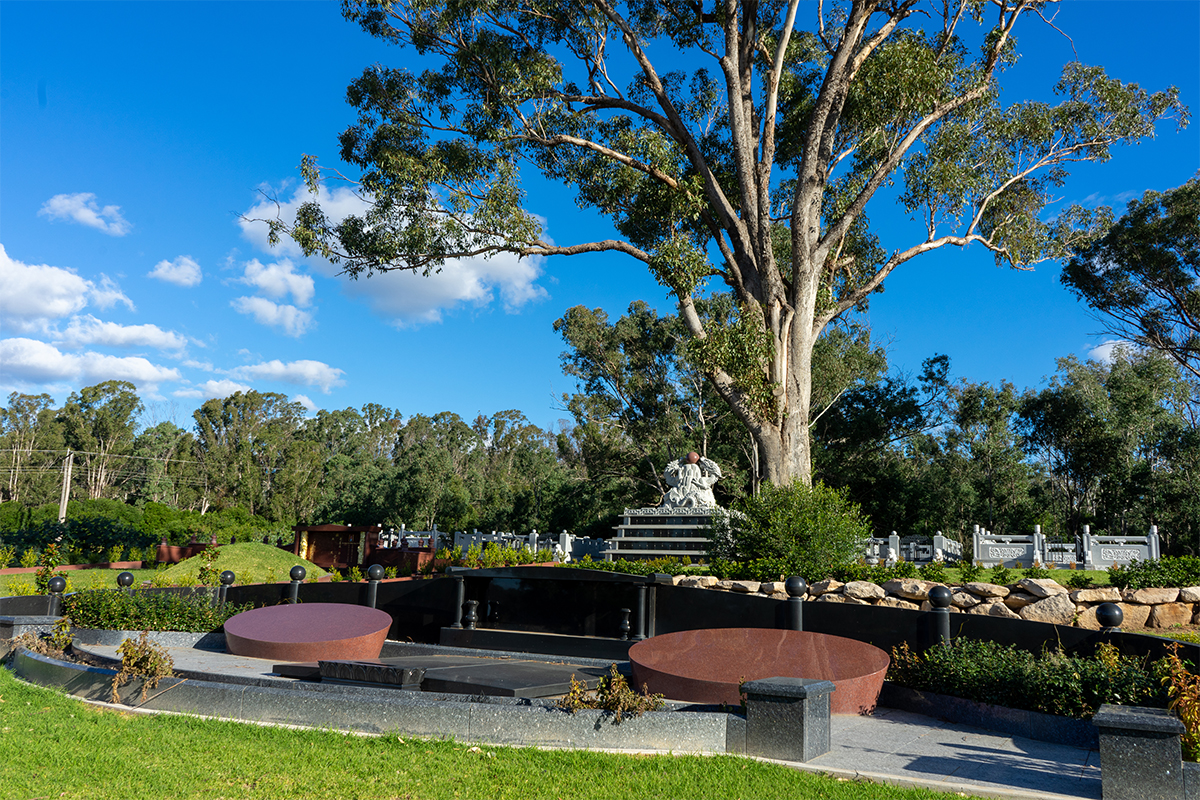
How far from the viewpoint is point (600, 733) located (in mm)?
4844

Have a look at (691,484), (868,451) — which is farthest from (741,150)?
(868,451)

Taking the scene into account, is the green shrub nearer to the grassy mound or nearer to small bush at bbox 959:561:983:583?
small bush at bbox 959:561:983:583

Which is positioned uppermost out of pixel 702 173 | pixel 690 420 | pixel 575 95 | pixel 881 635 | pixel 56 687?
pixel 575 95

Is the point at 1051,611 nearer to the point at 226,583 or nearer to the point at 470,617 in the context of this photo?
the point at 470,617

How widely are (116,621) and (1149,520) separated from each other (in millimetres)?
30084

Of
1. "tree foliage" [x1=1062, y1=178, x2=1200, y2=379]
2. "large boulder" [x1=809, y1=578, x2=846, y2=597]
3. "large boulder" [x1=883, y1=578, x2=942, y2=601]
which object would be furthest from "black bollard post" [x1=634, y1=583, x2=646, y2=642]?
"tree foliage" [x1=1062, y1=178, x2=1200, y2=379]

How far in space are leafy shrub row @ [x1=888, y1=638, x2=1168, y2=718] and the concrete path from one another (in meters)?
0.29

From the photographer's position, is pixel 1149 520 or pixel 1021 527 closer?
pixel 1149 520

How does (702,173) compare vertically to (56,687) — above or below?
above

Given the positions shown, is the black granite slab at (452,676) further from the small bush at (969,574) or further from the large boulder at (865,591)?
the small bush at (969,574)

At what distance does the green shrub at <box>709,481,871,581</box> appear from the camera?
9.54 m

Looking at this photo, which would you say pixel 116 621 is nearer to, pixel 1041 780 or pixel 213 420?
pixel 1041 780

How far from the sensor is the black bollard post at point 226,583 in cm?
991

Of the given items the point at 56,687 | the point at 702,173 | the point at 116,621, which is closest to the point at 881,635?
the point at 56,687
